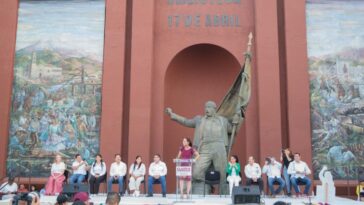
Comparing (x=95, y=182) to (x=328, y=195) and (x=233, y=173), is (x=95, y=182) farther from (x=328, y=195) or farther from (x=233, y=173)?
(x=328, y=195)

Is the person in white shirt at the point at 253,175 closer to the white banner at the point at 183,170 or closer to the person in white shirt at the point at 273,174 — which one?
the person in white shirt at the point at 273,174

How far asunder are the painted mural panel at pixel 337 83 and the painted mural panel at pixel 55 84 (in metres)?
7.11

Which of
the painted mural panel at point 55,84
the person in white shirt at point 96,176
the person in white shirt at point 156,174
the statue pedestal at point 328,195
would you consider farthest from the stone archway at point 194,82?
the statue pedestal at point 328,195

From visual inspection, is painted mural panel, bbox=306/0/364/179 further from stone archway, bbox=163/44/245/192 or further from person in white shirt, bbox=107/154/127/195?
person in white shirt, bbox=107/154/127/195

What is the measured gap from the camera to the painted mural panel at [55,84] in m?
15.4

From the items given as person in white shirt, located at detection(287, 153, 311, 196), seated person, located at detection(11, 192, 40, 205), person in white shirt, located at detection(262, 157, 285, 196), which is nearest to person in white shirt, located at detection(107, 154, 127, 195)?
person in white shirt, located at detection(262, 157, 285, 196)

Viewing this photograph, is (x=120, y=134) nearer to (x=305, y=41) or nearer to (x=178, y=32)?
(x=178, y=32)

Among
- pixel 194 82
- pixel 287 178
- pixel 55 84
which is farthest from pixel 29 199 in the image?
pixel 194 82

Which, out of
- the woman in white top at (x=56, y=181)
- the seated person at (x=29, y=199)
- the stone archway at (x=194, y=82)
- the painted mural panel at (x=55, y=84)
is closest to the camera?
the seated person at (x=29, y=199)

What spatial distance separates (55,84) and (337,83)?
9311mm

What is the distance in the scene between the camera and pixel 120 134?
593 inches

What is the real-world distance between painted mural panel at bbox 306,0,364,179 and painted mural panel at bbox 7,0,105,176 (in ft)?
23.3

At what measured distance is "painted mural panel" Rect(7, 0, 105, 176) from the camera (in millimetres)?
15375

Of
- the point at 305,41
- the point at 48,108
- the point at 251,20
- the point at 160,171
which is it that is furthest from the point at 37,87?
the point at 305,41
